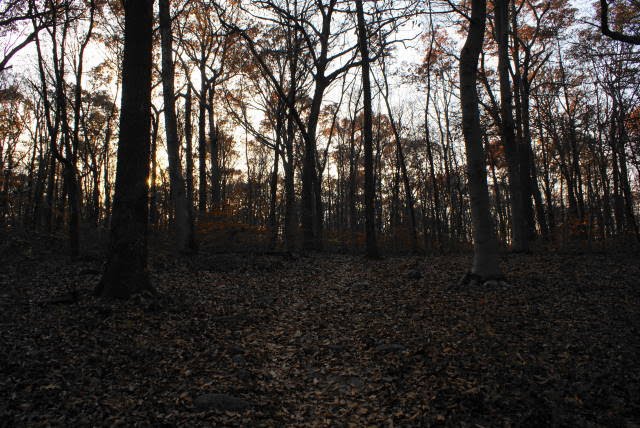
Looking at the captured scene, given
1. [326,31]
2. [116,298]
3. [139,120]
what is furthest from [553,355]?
[326,31]

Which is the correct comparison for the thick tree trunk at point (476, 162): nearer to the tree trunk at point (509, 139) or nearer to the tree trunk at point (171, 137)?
the tree trunk at point (509, 139)

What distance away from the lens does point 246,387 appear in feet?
14.6

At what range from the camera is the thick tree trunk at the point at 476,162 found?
340 inches

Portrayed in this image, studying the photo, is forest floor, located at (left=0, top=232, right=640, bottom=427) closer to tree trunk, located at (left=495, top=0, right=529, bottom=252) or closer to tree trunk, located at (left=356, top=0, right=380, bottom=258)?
tree trunk, located at (left=495, top=0, right=529, bottom=252)

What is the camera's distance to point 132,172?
6.71 metres

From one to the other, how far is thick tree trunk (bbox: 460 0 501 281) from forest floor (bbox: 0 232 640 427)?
715 millimetres

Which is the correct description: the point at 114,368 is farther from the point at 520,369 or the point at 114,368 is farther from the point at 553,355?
the point at 553,355

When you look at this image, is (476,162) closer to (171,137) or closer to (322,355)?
(322,355)

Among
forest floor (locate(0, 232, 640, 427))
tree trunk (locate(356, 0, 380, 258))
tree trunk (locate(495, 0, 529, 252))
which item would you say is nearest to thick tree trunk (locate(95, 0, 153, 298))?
forest floor (locate(0, 232, 640, 427))

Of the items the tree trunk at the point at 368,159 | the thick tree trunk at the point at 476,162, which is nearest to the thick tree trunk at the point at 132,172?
the thick tree trunk at the point at 476,162

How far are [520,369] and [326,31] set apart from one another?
17.3m

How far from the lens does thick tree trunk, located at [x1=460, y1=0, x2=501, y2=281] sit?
864cm

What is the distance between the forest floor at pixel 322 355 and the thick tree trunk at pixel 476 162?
715mm

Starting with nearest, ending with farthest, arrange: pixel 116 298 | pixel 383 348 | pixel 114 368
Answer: pixel 114 368
pixel 383 348
pixel 116 298
